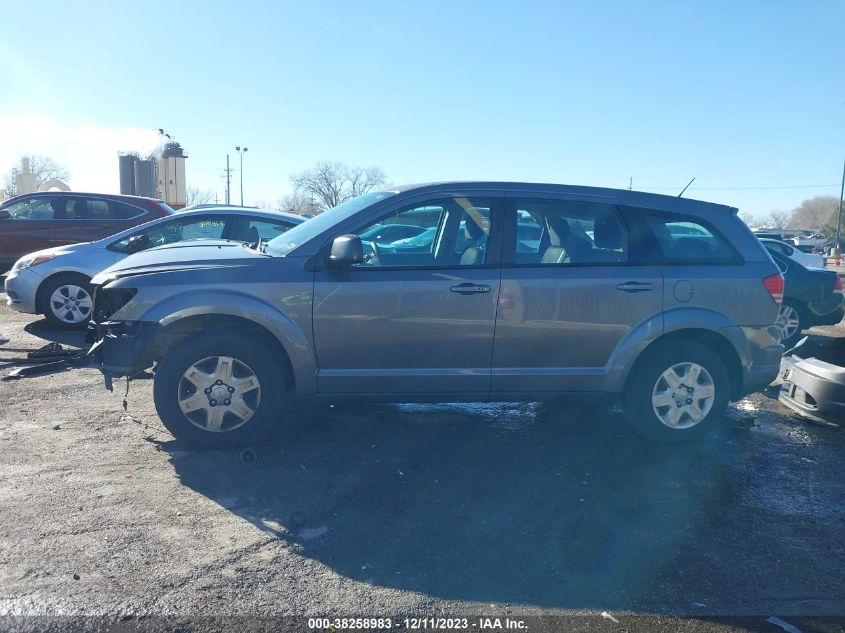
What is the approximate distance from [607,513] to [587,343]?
1.37 metres

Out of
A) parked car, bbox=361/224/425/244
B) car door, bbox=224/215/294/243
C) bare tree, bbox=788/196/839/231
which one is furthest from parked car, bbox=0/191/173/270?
bare tree, bbox=788/196/839/231

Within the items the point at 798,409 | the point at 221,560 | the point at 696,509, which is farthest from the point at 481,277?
the point at 798,409

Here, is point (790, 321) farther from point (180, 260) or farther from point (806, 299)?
point (180, 260)

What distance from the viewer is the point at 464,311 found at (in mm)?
5129

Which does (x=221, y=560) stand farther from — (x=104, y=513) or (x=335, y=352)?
(x=335, y=352)

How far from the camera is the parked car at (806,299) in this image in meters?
10.1

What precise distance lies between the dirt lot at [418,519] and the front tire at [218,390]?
0.56ft

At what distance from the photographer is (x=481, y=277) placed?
518 cm

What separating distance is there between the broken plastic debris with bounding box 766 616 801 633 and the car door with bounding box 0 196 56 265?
12.5 metres

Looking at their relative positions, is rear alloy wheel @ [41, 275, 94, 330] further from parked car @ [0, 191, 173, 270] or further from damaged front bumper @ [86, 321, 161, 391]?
damaged front bumper @ [86, 321, 161, 391]

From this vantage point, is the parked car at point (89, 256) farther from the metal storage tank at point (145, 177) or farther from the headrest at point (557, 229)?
the metal storage tank at point (145, 177)

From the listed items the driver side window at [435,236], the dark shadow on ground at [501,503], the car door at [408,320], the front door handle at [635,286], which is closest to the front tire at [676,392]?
the dark shadow on ground at [501,503]

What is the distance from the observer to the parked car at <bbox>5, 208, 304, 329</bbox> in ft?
30.7

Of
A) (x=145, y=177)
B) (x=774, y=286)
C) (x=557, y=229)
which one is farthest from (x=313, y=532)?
(x=145, y=177)
